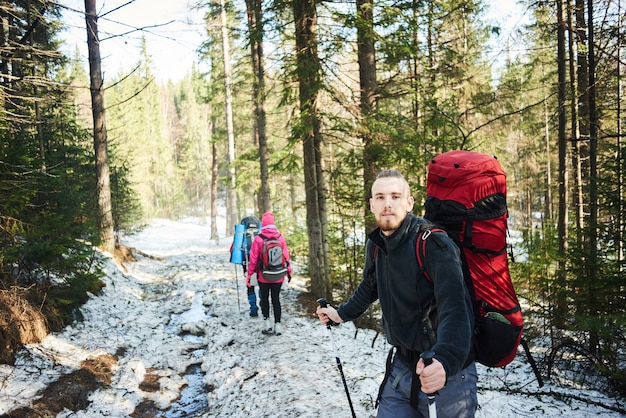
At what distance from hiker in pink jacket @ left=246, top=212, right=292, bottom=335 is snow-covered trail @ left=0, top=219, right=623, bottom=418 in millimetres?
505

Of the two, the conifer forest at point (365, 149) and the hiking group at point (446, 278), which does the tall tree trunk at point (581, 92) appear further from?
the hiking group at point (446, 278)

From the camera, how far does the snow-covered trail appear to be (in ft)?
17.4

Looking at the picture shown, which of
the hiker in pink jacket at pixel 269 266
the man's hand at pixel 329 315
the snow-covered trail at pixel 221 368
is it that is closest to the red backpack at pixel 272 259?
the hiker in pink jacket at pixel 269 266

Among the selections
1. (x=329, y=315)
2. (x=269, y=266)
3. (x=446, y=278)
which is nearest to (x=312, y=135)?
(x=269, y=266)

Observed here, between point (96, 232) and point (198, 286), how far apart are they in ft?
15.2

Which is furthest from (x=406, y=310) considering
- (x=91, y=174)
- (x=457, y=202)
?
(x=91, y=174)

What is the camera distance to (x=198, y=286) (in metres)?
13.1

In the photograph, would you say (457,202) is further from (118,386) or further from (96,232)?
(96,232)

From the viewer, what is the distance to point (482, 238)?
2576 mm

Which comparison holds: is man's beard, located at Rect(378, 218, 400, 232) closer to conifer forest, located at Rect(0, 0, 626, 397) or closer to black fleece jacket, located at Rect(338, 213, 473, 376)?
black fleece jacket, located at Rect(338, 213, 473, 376)

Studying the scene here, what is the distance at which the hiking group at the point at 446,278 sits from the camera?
7.87 ft

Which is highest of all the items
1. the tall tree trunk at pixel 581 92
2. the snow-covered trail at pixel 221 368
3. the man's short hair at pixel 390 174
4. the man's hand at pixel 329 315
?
the tall tree trunk at pixel 581 92

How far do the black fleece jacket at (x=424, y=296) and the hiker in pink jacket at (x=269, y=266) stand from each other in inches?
213

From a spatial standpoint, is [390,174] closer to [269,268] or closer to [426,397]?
[426,397]
